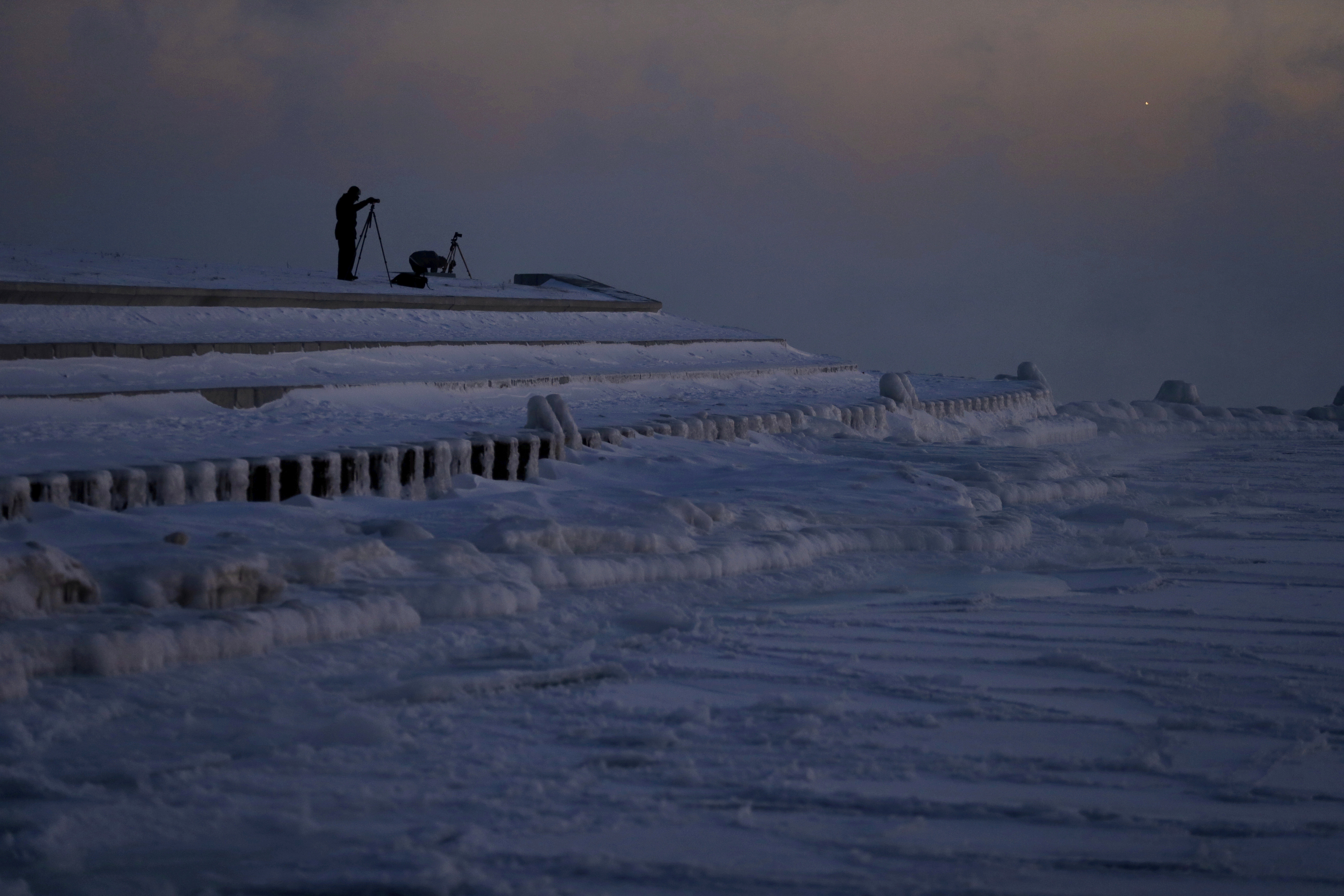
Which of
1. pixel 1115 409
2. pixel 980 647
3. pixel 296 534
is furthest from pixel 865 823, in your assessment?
pixel 1115 409

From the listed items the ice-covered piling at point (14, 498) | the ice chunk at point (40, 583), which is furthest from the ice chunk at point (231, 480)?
the ice chunk at point (40, 583)

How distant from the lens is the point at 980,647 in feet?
15.5

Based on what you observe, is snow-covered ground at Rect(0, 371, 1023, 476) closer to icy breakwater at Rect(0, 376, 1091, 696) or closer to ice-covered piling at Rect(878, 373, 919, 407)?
icy breakwater at Rect(0, 376, 1091, 696)

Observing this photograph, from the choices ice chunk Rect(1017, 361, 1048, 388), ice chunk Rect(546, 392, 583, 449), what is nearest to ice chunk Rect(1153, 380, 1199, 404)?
ice chunk Rect(1017, 361, 1048, 388)

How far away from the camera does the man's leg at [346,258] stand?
685 inches

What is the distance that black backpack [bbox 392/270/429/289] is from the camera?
56.5 feet

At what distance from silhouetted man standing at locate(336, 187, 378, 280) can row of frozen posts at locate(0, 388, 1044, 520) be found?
8.11 metres

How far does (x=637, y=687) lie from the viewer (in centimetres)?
408

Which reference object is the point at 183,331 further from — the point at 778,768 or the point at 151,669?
the point at 778,768

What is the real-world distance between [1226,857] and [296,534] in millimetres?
3777

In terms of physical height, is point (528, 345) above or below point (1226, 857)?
above

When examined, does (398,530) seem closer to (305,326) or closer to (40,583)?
(40,583)

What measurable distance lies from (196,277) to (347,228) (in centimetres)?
337

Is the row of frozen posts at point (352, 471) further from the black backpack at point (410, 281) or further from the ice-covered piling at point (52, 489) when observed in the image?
the black backpack at point (410, 281)
